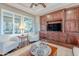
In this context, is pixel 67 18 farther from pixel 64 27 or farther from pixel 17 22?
pixel 17 22

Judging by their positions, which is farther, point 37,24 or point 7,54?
point 37,24

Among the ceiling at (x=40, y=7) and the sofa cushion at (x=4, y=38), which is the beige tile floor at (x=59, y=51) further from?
the ceiling at (x=40, y=7)

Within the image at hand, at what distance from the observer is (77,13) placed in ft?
6.43

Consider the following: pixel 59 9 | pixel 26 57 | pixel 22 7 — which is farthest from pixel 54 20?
pixel 26 57

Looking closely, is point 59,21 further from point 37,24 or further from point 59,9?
point 37,24

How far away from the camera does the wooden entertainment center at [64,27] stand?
1.98m

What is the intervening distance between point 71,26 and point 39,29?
737 millimetres

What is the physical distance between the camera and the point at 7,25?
2.02m

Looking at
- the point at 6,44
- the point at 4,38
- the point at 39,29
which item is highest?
the point at 39,29

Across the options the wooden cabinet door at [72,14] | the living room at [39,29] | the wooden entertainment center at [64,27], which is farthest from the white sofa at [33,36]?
A: the wooden cabinet door at [72,14]

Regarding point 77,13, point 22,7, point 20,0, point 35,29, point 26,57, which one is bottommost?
point 26,57

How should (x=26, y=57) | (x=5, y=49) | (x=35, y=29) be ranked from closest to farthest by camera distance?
1. (x=5, y=49)
2. (x=26, y=57)
3. (x=35, y=29)

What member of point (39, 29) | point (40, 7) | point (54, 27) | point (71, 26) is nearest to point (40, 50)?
point (39, 29)

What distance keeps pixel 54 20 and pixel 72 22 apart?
1.32 ft
